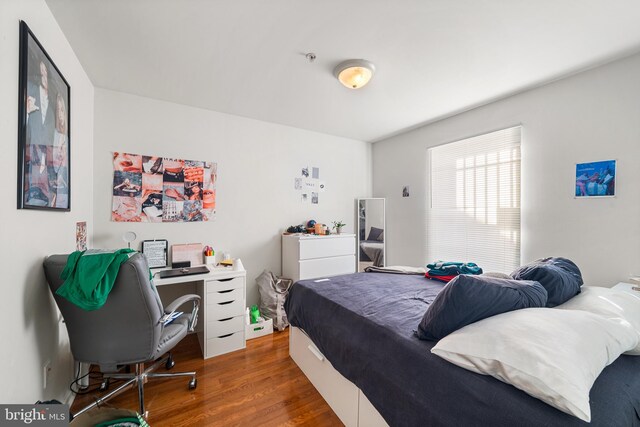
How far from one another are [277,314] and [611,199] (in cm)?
332

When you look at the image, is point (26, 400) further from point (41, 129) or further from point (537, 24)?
point (537, 24)

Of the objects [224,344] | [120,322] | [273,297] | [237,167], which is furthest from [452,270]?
[237,167]

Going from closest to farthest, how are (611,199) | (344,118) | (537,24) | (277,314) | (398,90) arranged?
(537,24) < (611,199) < (398,90) < (277,314) < (344,118)

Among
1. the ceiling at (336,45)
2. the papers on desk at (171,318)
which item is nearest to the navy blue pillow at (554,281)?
the ceiling at (336,45)

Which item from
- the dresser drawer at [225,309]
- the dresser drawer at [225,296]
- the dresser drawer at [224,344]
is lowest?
the dresser drawer at [224,344]

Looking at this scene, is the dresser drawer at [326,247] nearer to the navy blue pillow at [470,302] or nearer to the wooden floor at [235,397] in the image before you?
the wooden floor at [235,397]

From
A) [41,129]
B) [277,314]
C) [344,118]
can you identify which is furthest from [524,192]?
[41,129]

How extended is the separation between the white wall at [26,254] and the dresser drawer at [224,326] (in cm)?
97

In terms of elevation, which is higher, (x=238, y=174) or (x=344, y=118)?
(x=344, y=118)

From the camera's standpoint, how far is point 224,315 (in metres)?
2.56

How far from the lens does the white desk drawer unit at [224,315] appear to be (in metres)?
2.48

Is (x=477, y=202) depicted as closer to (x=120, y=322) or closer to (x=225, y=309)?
(x=225, y=309)

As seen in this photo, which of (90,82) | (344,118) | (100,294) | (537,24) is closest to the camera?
(100,294)

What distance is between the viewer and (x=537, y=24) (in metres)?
1.71
